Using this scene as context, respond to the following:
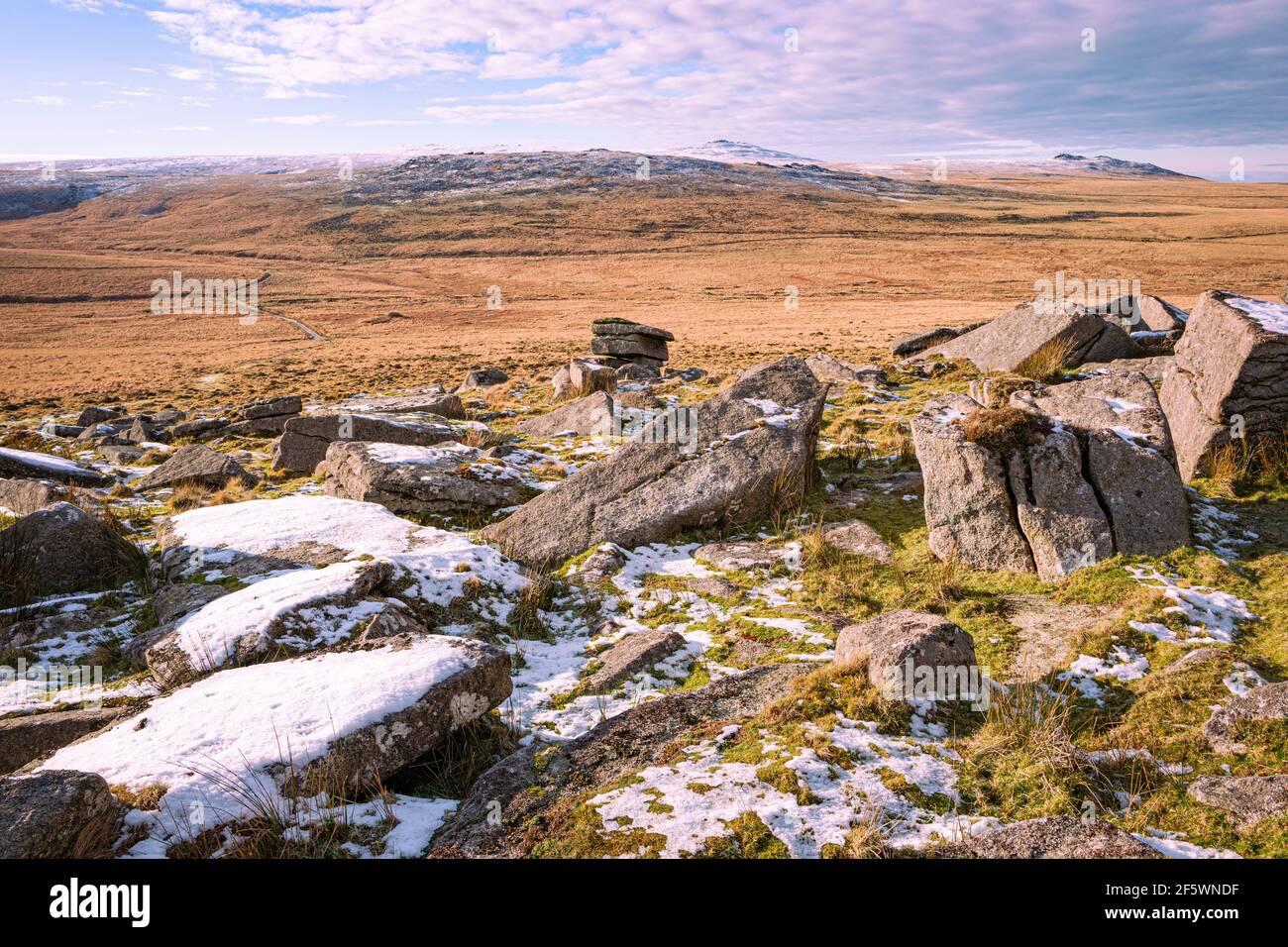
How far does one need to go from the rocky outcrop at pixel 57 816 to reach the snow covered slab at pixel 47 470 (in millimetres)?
10416

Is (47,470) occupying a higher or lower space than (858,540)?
higher

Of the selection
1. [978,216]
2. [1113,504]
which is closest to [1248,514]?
[1113,504]

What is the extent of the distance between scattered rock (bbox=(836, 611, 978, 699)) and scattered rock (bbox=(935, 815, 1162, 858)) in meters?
1.44

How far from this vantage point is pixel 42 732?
6016mm

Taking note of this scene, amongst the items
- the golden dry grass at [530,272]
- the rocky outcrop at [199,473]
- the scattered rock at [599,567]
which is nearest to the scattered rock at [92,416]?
the golden dry grass at [530,272]

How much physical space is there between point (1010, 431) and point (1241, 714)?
160 inches

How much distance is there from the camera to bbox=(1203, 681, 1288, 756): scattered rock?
5.08m

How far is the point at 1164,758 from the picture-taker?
5.12 m

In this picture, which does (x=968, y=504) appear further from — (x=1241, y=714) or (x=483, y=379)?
(x=483, y=379)

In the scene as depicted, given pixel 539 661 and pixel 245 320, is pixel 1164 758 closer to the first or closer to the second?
pixel 539 661

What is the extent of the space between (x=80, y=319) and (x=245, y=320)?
13.7 metres

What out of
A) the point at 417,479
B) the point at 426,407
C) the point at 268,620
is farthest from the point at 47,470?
the point at 268,620

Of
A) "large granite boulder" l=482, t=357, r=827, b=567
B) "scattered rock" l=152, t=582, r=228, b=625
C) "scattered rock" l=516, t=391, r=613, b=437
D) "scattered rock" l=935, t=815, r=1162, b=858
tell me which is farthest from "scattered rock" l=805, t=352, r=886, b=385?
"scattered rock" l=935, t=815, r=1162, b=858

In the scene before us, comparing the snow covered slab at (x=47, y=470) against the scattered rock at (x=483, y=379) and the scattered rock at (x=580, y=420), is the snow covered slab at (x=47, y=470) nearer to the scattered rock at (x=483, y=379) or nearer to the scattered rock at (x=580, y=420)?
the scattered rock at (x=580, y=420)
